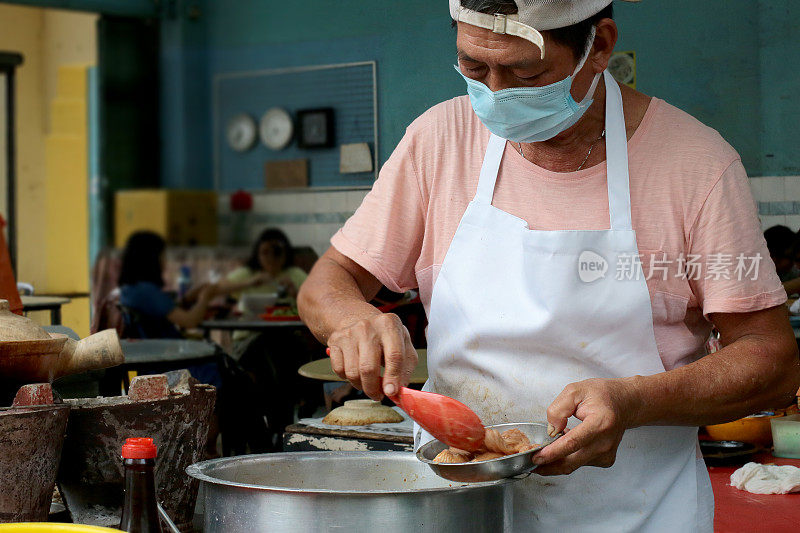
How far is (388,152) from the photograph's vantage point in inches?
101

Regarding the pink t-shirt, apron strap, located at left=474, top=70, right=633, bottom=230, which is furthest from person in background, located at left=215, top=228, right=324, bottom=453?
apron strap, located at left=474, top=70, right=633, bottom=230

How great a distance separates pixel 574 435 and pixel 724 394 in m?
0.33

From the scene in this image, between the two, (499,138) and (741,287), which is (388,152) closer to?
(499,138)

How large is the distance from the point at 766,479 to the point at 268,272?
12.0ft

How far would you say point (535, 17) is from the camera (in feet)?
5.10

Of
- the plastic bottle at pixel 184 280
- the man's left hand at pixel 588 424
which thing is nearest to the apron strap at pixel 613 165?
the man's left hand at pixel 588 424

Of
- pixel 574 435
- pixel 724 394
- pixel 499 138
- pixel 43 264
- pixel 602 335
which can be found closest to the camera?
pixel 574 435

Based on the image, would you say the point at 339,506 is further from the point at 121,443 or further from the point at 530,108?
the point at 530,108

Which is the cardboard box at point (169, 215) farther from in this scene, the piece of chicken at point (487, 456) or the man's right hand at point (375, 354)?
the piece of chicken at point (487, 456)

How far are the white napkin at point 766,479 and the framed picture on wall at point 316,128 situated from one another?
1.45 m

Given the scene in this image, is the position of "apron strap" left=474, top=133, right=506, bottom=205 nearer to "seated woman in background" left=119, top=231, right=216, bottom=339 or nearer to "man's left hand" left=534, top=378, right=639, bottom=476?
"man's left hand" left=534, top=378, right=639, bottom=476

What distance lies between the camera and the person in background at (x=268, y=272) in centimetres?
476

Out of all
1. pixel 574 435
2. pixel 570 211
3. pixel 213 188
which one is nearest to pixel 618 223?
pixel 570 211

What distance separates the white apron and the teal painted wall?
0.61 meters
